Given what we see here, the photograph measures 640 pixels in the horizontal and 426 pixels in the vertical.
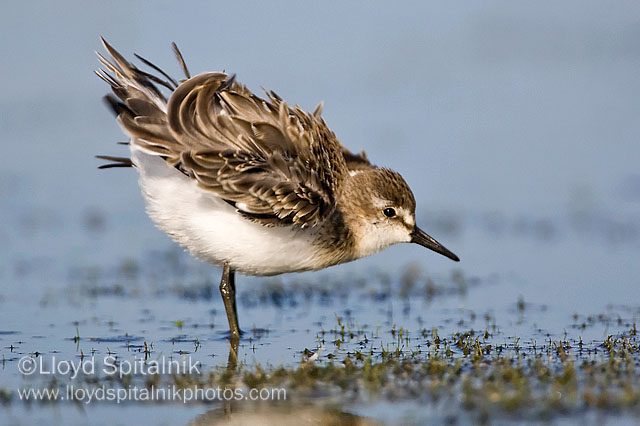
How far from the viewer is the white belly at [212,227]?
7621mm

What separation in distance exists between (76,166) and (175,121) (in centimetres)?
870

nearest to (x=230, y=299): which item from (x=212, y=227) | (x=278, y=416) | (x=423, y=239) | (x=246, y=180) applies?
(x=212, y=227)

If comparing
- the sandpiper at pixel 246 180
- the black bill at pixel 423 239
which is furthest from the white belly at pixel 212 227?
the black bill at pixel 423 239

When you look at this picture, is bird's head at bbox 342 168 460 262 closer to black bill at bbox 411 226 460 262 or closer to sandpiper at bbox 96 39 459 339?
sandpiper at bbox 96 39 459 339

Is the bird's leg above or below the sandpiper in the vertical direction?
below

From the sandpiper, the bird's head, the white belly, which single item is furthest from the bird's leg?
the bird's head

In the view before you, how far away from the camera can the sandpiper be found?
7387 mm

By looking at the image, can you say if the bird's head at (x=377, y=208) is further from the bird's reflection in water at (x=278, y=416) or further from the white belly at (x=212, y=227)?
the bird's reflection in water at (x=278, y=416)

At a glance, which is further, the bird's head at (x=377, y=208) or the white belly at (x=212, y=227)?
the bird's head at (x=377, y=208)

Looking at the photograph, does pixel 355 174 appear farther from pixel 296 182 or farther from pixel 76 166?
pixel 76 166

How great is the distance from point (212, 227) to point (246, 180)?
1.85 feet

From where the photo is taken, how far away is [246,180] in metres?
7.34

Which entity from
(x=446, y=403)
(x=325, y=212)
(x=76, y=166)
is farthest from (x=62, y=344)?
(x=76, y=166)

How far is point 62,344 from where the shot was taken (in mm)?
7996
